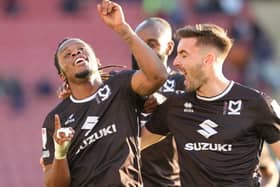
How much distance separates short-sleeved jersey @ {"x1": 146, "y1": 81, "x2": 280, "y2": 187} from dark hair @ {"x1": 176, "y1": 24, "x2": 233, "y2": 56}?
0.94 ft

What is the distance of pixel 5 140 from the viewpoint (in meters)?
20.6

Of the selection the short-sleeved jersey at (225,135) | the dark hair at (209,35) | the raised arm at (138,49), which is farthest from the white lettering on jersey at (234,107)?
the raised arm at (138,49)

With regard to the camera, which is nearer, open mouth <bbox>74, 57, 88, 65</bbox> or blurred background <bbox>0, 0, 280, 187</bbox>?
open mouth <bbox>74, 57, 88, 65</bbox>

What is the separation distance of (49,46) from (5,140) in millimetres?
2982

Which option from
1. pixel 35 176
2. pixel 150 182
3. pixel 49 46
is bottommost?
pixel 35 176

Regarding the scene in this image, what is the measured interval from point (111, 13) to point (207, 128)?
3.33 feet

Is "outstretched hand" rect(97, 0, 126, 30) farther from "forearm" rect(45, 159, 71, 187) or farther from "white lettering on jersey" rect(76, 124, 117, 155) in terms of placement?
"forearm" rect(45, 159, 71, 187)

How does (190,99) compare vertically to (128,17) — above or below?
above

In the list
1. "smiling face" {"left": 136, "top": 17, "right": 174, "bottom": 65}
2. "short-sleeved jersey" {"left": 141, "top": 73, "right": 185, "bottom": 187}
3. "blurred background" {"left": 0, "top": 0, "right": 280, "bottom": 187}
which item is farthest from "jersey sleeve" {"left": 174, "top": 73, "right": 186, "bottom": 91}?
"blurred background" {"left": 0, "top": 0, "right": 280, "bottom": 187}

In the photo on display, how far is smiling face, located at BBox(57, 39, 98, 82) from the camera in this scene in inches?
266

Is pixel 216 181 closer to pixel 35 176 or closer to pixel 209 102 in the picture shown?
pixel 209 102

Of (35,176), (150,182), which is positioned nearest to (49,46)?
(35,176)

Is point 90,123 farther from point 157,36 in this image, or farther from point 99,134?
point 157,36

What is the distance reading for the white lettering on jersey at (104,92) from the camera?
673 centimetres
